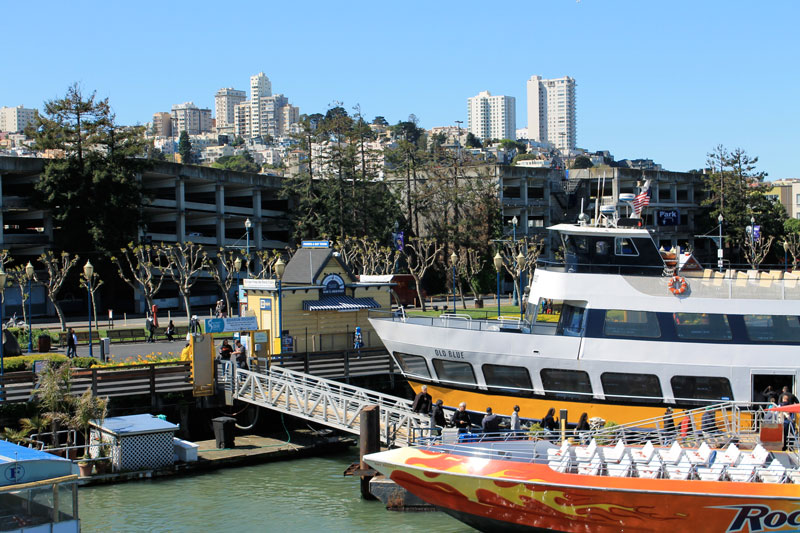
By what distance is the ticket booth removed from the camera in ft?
99.4

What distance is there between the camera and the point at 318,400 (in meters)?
23.6

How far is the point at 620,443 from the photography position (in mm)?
17000

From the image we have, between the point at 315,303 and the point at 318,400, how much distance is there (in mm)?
7602

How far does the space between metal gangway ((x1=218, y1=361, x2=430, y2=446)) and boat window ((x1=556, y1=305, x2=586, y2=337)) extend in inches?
179

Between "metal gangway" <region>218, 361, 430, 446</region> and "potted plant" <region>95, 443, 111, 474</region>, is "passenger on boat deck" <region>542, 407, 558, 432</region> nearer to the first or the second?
"metal gangway" <region>218, 361, 430, 446</region>

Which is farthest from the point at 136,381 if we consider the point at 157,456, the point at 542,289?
the point at 542,289

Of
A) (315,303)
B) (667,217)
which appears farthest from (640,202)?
(667,217)

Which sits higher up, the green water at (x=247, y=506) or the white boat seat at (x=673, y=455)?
the white boat seat at (x=673, y=455)

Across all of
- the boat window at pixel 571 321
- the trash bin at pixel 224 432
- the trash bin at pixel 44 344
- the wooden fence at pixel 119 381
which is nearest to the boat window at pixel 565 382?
the boat window at pixel 571 321

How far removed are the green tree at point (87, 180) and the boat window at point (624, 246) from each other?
41.1 meters

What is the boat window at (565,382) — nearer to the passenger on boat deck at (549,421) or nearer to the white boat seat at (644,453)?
the passenger on boat deck at (549,421)

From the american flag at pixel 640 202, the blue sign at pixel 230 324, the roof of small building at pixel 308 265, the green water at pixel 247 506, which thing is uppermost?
the american flag at pixel 640 202

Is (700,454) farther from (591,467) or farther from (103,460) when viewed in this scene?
(103,460)

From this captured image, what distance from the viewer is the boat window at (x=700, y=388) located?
2170 centimetres
